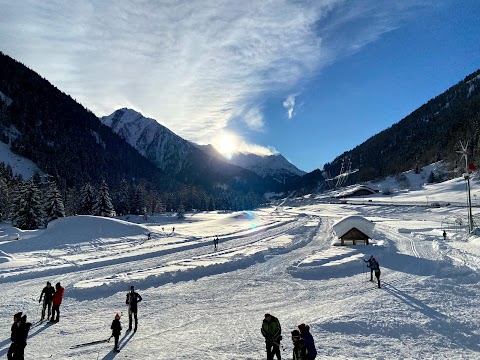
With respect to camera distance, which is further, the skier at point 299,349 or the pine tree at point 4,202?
the pine tree at point 4,202

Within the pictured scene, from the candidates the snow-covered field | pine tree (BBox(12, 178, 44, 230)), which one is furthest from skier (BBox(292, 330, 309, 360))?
pine tree (BBox(12, 178, 44, 230))

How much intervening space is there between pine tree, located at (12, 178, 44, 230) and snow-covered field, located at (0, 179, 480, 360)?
19.0 meters

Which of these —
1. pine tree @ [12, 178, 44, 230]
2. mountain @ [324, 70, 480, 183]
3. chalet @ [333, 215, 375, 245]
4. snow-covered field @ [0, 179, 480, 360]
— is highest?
mountain @ [324, 70, 480, 183]

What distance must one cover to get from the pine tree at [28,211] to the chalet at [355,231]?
46.4 meters

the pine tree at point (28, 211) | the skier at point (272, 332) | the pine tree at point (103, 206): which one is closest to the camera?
the skier at point (272, 332)

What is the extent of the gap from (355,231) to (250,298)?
66.2 feet

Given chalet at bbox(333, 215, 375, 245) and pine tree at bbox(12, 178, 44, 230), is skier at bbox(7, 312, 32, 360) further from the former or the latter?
pine tree at bbox(12, 178, 44, 230)

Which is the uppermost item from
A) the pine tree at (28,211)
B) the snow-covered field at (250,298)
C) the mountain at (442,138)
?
the mountain at (442,138)

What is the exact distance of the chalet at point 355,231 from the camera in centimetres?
3347

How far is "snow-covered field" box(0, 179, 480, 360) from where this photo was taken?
35.6 feet

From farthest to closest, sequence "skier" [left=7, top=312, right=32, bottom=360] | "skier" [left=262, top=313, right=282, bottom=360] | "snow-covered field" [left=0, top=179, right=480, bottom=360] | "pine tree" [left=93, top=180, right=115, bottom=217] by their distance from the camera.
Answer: "pine tree" [left=93, top=180, right=115, bottom=217] < "snow-covered field" [left=0, top=179, right=480, bottom=360] < "skier" [left=7, top=312, right=32, bottom=360] < "skier" [left=262, top=313, right=282, bottom=360]

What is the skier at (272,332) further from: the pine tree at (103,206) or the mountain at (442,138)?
the mountain at (442,138)

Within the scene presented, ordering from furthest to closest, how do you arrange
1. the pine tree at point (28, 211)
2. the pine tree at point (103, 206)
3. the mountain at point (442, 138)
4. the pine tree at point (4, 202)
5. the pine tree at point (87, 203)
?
the mountain at point (442, 138) → the pine tree at point (4, 202) → the pine tree at point (87, 203) → the pine tree at point (103, 206) → the pine tree at point (28, 211)

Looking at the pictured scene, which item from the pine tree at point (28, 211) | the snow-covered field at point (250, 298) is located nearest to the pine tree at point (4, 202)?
the pine tree at point (28, 211)
